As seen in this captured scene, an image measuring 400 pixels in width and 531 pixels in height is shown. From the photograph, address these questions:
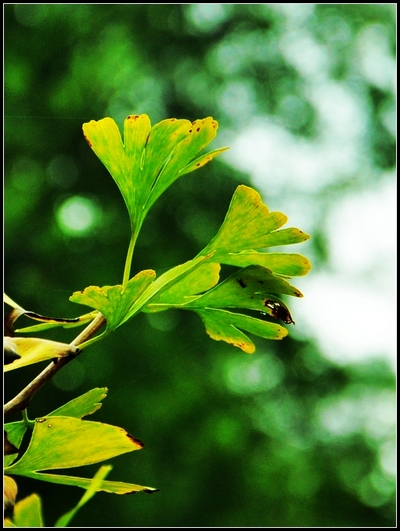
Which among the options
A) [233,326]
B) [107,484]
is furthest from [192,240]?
[107,484]

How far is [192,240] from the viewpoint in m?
2.72

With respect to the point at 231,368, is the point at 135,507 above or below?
below

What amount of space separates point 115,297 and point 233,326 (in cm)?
11

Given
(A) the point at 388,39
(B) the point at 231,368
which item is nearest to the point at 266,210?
(B) the point at 231,368

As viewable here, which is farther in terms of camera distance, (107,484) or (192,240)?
(192,240)

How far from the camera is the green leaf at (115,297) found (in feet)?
0.97

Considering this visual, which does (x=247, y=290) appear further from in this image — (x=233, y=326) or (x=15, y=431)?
(x=15, y=431)

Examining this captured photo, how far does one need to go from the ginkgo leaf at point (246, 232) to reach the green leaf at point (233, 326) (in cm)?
5

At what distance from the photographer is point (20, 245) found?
7.88 ft

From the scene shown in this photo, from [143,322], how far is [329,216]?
3.80 feet

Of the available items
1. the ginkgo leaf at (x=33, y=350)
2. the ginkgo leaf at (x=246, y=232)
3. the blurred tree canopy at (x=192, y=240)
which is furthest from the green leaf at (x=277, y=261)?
the blurred tree canopy at (x=192, y=240)

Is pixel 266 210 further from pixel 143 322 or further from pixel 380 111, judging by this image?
pixel 380 111

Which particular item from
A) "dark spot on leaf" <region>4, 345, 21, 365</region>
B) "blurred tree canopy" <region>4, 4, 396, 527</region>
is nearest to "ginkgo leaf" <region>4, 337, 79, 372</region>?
"dark spot on leaf" <region>4, 345, 21, 365</region>

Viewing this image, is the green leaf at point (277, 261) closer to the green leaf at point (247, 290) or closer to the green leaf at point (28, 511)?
the green leaf at point (247, 290)
